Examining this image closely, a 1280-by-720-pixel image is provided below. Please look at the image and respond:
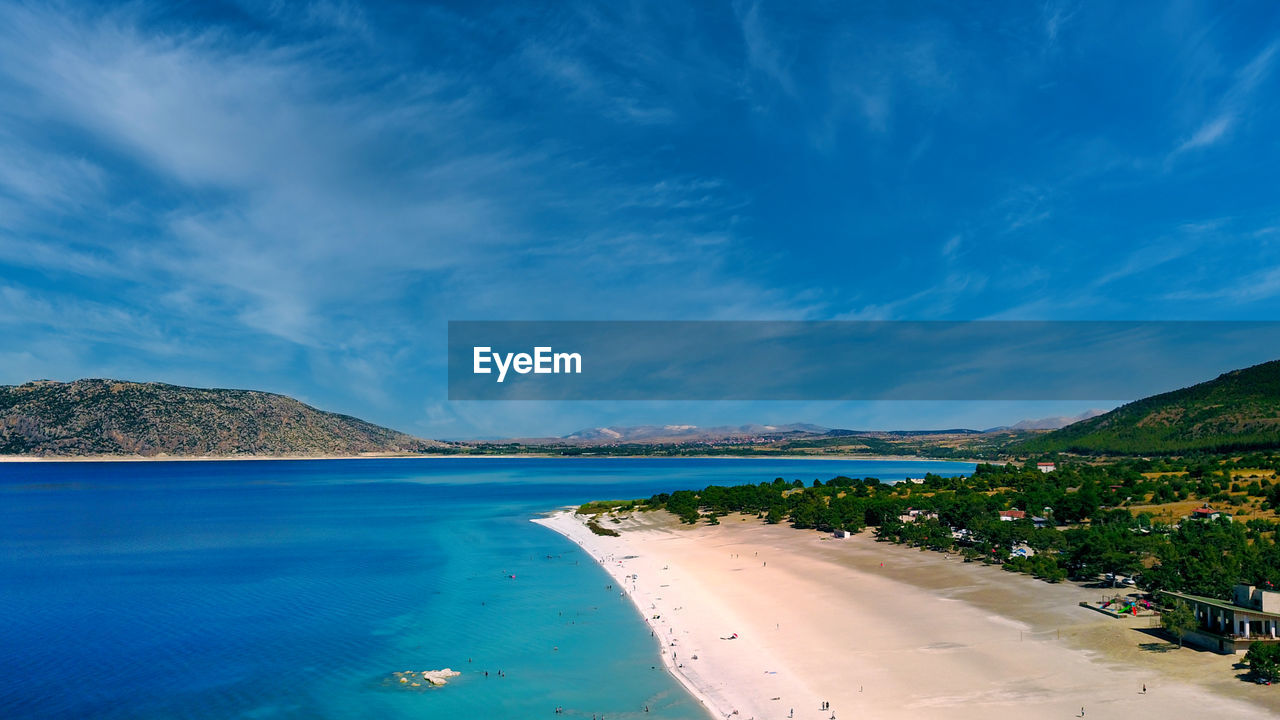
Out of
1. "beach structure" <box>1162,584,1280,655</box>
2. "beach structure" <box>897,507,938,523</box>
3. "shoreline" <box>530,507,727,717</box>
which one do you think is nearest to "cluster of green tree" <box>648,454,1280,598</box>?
"beach structure" <box>897,507,938,523</box>

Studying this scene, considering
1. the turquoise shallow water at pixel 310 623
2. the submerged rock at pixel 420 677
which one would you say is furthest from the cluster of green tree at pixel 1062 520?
the submerged rock at pixel 420 677

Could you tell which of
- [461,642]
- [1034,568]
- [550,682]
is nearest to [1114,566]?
[1034,568]

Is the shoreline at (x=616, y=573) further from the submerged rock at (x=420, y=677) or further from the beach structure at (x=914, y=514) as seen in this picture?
the beach structure at (x=914, y=514)

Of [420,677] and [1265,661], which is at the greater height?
[1265,661]

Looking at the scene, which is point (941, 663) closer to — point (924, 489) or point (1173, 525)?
point (1173, 525)

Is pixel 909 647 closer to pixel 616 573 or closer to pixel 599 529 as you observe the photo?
pixel 616 573

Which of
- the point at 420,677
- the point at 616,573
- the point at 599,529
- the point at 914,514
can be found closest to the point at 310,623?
the point at 420,677

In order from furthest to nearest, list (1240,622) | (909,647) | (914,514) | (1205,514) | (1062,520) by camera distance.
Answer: (914,514) < (1062,520) < (1205,514) < (909,647) < (1240,622)
